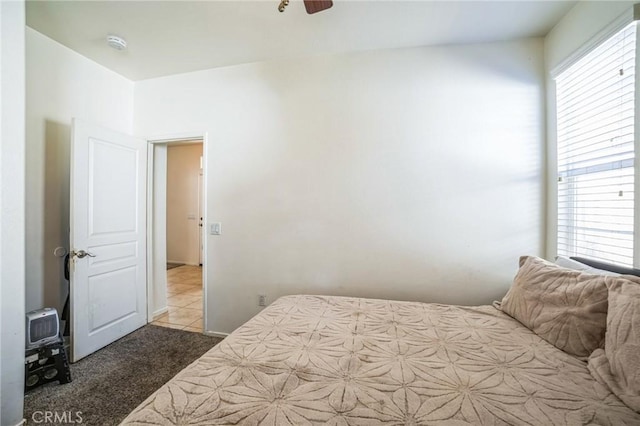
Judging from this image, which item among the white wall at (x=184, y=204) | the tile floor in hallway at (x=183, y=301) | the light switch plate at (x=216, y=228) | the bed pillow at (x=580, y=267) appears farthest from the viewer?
the white wall at (x=184, y=204)

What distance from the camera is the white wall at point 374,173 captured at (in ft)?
7.03

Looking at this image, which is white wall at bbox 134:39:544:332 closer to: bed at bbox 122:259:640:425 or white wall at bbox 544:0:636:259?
white wall at bbox 544:0:636:259

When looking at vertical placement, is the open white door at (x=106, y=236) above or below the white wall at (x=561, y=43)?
below

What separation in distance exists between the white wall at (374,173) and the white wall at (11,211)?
4.19ft

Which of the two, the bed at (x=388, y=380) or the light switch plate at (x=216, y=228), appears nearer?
the bed at (x=388, y=380)

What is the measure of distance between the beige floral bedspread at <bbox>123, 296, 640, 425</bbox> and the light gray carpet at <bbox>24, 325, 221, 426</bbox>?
3.74 ft

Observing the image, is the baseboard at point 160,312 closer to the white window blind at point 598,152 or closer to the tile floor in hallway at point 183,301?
the tile floor in hallway at point 183,301

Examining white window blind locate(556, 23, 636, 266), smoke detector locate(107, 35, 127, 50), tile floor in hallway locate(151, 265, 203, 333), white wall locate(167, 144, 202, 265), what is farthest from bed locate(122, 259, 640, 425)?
white wall locate(167, 144, 202, 265)

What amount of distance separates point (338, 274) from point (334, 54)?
2036mm

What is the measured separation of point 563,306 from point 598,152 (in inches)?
44.0

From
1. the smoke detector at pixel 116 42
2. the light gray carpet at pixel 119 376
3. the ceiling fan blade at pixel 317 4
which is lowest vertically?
the light gray carpet at pixel 119 376

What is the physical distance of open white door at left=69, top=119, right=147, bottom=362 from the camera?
7.10ft

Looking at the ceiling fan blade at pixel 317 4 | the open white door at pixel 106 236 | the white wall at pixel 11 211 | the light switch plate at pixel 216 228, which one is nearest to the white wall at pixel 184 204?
the open white door at pixel 106 236

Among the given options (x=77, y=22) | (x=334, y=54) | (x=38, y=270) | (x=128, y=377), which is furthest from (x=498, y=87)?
(x=38, y=270)
